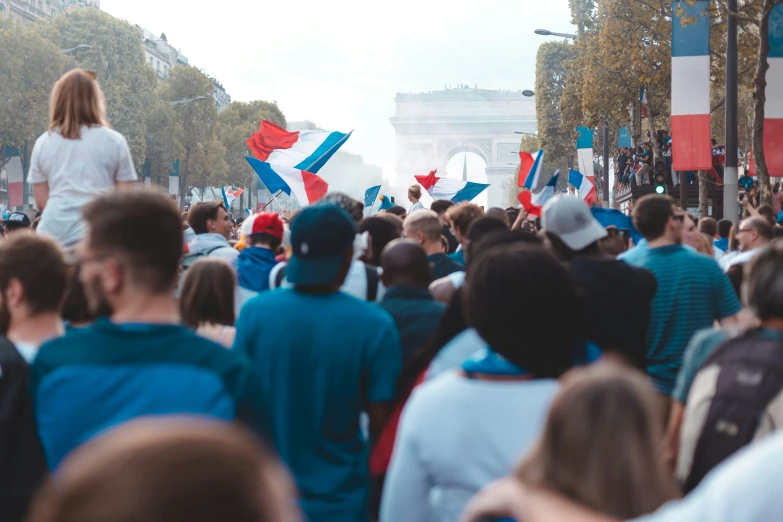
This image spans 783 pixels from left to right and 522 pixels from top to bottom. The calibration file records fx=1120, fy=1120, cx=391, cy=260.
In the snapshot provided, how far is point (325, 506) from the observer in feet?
12.0

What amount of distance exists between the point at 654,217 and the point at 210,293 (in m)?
2.51

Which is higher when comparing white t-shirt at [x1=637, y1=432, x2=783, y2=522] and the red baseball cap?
white t-shirt at [x1=637, y1=432, x2=783, y2=522]

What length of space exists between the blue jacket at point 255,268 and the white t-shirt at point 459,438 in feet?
14.3

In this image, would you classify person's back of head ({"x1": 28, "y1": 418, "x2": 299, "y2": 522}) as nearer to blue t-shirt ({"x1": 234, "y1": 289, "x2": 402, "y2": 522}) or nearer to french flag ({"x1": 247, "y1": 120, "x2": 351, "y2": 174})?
blue t-shirt ({"x1": 234, "y1": 289, "x2": 402, "y2": 522})

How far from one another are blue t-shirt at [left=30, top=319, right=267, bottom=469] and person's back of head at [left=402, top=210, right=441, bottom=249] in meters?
4.13

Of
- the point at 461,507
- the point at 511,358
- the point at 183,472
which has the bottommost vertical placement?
the point at 461,507

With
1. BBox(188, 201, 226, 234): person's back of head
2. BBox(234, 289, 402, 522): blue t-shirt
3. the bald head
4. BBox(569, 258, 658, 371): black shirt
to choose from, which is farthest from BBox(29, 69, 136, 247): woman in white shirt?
BBox(188, 201, 226, 234): person's back of head

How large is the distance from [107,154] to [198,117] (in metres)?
66.8

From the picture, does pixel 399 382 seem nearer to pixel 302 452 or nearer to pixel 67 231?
pixel 302 452

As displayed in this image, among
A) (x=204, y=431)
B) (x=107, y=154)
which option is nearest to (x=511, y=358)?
(x=204, y=431)

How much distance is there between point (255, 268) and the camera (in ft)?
23.4


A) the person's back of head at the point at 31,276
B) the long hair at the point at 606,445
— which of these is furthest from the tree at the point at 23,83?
the long hair at the point at 606,445

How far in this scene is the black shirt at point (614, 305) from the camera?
498 centimetres

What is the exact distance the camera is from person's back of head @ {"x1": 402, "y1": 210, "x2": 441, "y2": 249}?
22.5 ft
